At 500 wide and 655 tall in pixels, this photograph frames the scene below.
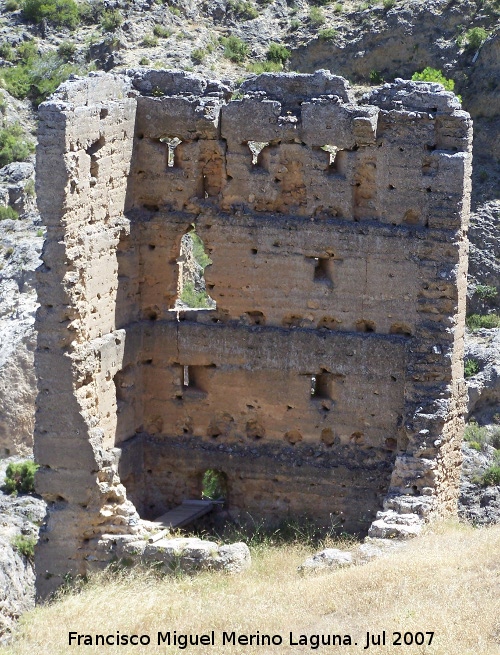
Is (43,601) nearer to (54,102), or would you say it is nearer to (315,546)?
(315,546)

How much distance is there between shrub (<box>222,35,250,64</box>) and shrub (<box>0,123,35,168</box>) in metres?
5.73

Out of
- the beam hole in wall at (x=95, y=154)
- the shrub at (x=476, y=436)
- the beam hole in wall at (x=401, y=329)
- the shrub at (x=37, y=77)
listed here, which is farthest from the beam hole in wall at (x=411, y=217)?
the shrub at (x=37, y=77)

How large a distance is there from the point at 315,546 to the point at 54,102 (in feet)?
21.5

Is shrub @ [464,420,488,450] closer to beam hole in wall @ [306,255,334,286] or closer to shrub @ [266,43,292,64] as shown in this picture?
beam hole in wall @ [306,255,334,286]

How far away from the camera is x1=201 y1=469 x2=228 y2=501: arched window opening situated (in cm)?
2070

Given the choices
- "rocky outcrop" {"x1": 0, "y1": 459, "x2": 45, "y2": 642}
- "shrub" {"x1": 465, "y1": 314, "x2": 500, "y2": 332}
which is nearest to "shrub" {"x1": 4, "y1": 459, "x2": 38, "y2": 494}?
"rocky outcrop" {"x1": 0, "y1": 459, "x2": 45, "y2": 642}

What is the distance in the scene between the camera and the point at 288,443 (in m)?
20.2

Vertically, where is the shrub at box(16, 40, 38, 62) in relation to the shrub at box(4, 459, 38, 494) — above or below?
above

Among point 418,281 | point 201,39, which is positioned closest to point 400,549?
point 418,281

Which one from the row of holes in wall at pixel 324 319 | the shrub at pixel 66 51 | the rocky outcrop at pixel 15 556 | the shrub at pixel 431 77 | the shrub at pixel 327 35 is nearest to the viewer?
the rocky outcrop at pixel 15 556

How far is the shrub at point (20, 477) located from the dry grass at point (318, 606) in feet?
24.1

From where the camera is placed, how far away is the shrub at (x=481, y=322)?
29.8 meters

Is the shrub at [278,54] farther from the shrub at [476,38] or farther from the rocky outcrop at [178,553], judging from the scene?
the rocky outcrop at [178,553]

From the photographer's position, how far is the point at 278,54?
37.7 meters
